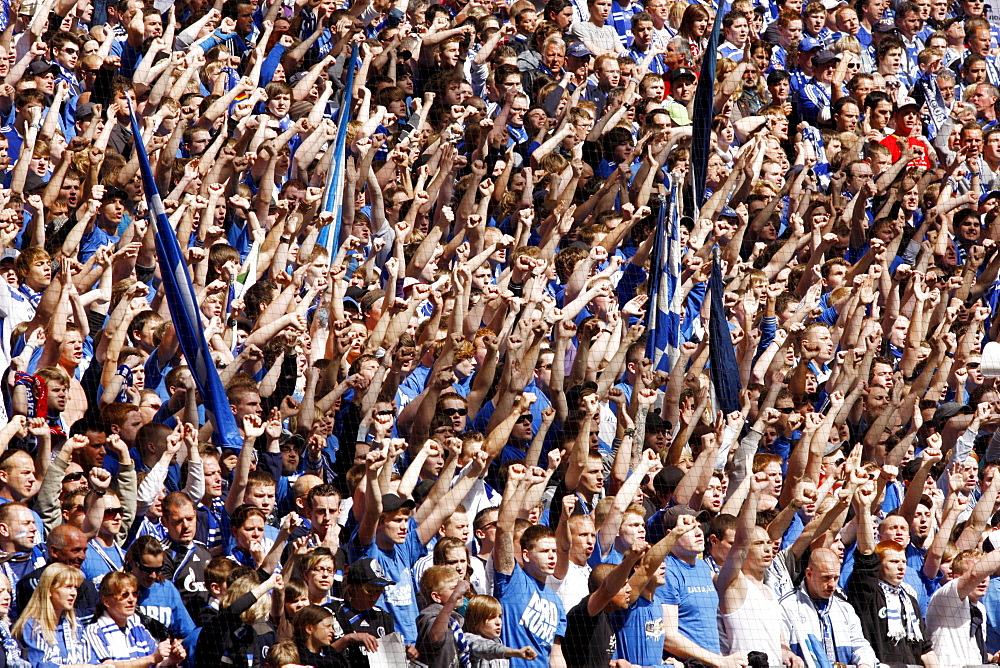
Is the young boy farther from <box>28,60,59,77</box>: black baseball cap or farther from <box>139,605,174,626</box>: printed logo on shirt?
<box>28,60,59,77</box>: black baseball cap

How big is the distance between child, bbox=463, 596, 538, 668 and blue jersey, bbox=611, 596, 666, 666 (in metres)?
0.44

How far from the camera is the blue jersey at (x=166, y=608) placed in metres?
7.14

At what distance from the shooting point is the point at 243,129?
33.4ft

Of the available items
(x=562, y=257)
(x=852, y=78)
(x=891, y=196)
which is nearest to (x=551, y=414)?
(x=562, y=257)

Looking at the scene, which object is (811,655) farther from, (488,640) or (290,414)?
(290,414)

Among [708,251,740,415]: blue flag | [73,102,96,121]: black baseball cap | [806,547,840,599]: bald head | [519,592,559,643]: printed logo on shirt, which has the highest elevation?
[73,102,96,121]: black baseball cap

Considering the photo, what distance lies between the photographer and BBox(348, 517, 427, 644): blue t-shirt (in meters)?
7.48

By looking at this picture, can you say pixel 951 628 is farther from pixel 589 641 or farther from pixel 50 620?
pixel 50 620

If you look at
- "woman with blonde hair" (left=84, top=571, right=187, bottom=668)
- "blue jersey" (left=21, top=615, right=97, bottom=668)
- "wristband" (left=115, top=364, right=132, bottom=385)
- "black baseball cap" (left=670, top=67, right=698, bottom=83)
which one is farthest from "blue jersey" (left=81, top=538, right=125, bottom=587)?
"black baseball cap" (left=670, top=67, right=698, bottom=83)

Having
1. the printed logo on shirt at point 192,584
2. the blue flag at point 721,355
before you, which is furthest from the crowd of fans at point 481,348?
the blue flag at point 721,355

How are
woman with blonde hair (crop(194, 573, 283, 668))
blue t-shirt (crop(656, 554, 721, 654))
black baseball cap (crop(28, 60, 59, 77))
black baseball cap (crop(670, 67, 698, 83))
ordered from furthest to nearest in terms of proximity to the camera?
black baseball cap (crop(670, 67, 698, 83))
black baseball cap (crop(28, 60, 59, 77))
blue t-shirt (crop(656, 554, 721, 654))
woman with blonde hair (crop(194, 573, 283, 668))

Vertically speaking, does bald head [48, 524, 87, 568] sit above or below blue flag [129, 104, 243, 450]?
below

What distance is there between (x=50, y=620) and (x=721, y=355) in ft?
13.0

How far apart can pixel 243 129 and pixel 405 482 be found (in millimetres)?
2952
